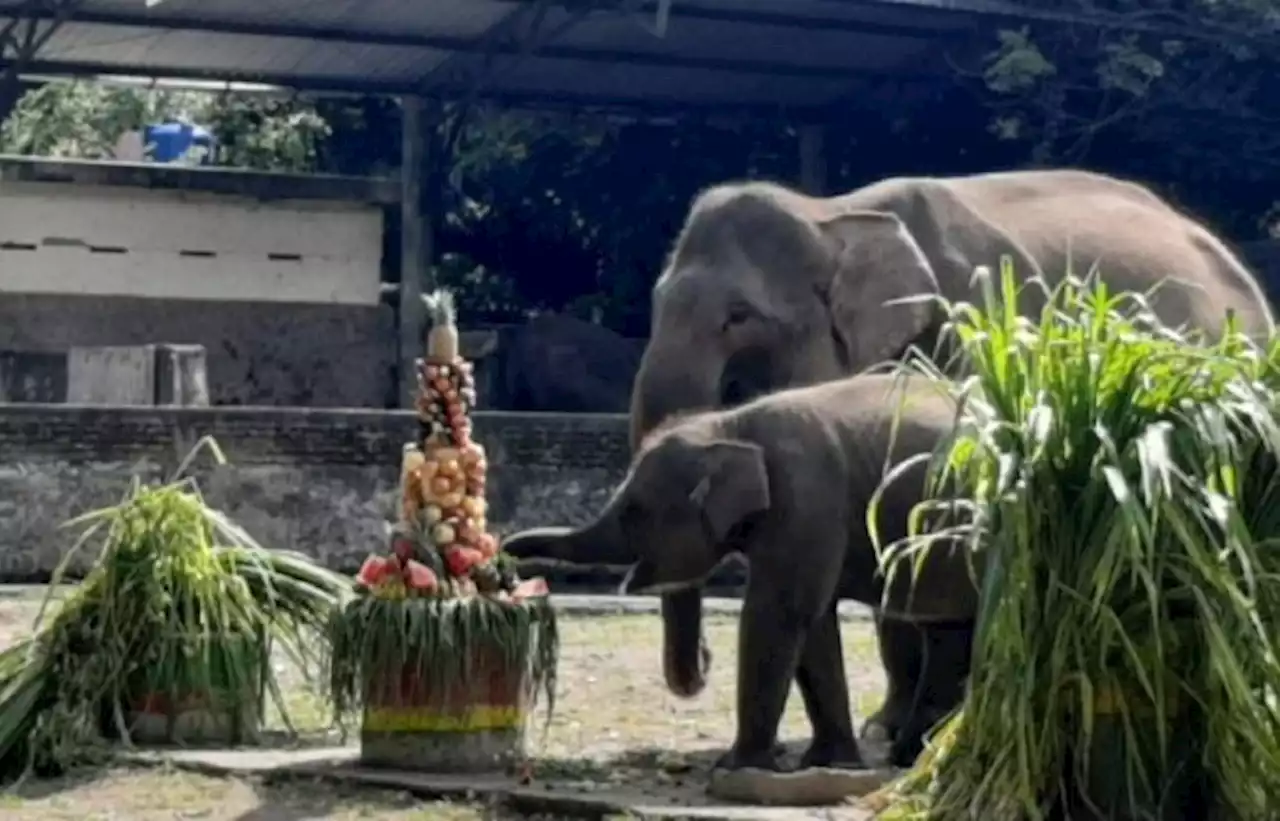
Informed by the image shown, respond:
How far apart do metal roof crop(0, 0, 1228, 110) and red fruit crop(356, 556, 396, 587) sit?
561 inches

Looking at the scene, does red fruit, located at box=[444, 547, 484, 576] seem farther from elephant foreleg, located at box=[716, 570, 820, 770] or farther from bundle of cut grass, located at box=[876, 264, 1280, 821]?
bundle of cut grass, located at box=[876, 264, 1280, 821]

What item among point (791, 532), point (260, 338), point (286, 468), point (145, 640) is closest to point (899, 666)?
point (791, 532)

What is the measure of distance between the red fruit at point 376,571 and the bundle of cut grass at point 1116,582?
7.94 feet

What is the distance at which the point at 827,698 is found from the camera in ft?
25.4

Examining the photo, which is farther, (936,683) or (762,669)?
(936,683)

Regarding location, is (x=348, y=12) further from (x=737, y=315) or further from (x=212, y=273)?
(x=737, y=315)

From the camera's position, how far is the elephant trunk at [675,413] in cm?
849

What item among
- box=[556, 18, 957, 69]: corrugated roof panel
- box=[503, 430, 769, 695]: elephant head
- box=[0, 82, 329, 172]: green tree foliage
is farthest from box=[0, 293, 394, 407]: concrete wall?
box=[503, 430, 769, 695]: elephant head

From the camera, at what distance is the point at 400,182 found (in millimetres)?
25453

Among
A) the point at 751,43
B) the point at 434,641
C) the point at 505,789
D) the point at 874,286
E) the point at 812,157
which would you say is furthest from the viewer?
the point at 812,157

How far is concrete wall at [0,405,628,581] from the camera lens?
1534 cm

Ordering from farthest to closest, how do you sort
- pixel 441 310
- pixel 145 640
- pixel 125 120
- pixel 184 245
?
pixel 125 120
pixel 184 245
pixel 145 640
pixel 441 310

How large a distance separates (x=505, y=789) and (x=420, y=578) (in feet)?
2.43

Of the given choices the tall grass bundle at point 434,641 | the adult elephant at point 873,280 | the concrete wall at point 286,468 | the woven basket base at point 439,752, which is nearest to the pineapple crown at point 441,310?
the tall grass bundle at point 434,641
